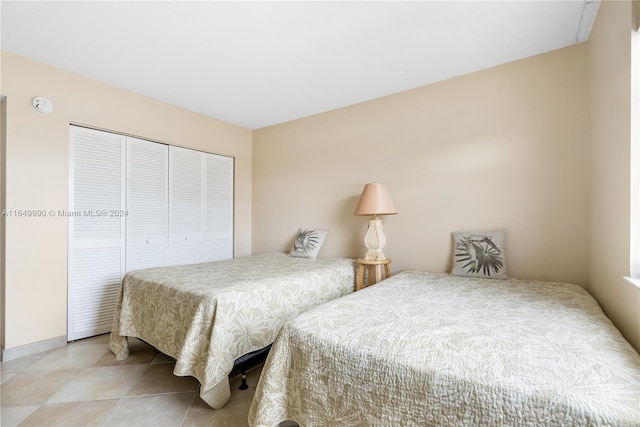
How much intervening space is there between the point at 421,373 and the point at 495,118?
2250 millimetres

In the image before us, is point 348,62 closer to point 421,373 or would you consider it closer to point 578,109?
point 578,109

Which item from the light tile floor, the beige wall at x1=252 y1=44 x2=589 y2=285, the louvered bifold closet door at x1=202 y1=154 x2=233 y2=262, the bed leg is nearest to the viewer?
the light tile floor

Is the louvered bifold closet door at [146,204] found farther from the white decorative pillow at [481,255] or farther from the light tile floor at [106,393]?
the white decorative pillow at [481,255]

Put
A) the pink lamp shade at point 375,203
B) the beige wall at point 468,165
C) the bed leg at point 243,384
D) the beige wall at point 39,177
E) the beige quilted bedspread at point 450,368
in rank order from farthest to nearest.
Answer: the pink lamp shade at point 375,203
the beige wall at point 39,177
the beige wall at point 468,165
the bed leg at point 243,384
the beige quilted bedspread at point 450,368

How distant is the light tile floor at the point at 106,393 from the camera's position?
1.56 metres

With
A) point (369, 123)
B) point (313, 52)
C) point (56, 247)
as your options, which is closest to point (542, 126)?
point (369, 123)

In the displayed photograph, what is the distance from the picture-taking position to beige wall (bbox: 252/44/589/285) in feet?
6.88

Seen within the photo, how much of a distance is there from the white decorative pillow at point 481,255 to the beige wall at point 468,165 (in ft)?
0.41

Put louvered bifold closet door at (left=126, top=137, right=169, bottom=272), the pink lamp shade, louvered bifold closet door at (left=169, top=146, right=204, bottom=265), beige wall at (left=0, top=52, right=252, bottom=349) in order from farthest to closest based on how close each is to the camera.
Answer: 1. louvered bifold closet door at (left=169, top=146, right=204, bottom=265)
2. louvered bifold closet door at (left=126, top=137, right=169, bottom=272)
3. the pink lamp shade
4. beige wall at (left=0, top=52, right=252, bottom=349)

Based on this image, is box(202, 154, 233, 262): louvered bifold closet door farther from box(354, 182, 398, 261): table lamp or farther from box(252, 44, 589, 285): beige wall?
box(354, 182, 398, 261): table lamp

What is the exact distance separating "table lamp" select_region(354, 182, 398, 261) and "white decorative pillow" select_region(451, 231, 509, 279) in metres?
0.62

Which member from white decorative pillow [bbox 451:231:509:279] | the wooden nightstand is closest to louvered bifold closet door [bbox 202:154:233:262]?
the wooden nightstand

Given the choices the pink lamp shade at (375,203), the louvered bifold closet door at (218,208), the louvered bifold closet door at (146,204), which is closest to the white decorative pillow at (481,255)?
the pink lamp shade at (375,203)

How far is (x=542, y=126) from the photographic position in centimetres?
217
